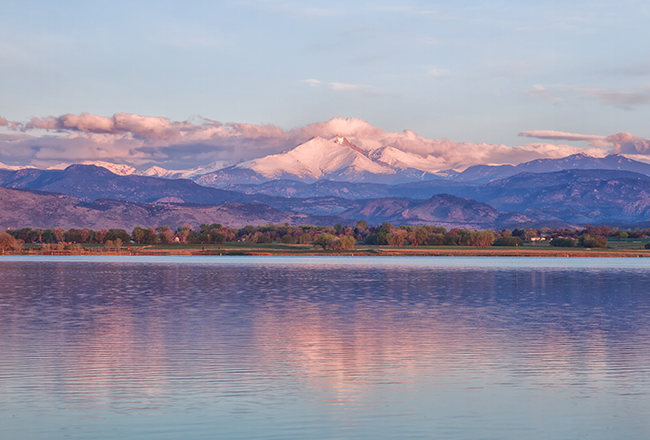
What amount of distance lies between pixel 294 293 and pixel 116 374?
46.0 m

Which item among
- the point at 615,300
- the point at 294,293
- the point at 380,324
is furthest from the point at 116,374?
the point at 615,300

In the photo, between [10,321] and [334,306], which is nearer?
[10,321]

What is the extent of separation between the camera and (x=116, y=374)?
2727 centimetres

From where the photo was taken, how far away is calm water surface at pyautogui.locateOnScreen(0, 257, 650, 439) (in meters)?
20.5

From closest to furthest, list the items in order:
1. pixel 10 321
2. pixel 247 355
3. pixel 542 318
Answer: pixel 247 355, pixel 10 321, pixel 542 318

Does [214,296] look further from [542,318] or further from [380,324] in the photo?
[542,318]

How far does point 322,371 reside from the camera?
92.7ft

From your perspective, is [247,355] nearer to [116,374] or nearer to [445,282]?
[116,374]

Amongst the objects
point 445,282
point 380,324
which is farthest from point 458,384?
point 445,282

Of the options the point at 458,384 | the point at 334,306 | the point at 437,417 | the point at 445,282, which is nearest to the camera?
the point at 437,417

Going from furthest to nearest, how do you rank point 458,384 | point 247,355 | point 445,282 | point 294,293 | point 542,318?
point 445,282, point 294,293, point 542,318, point 247,355, point 458,384

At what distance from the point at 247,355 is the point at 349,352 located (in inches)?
180

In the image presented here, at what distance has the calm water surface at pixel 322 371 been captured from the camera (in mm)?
20484

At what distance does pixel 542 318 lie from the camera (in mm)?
49781
